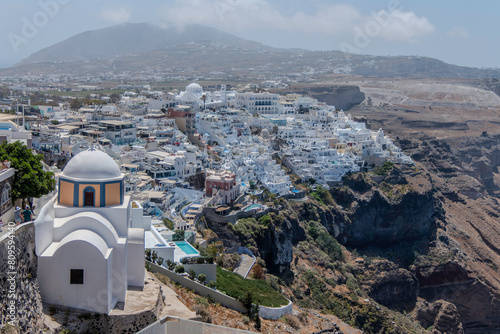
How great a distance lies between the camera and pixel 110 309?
488 inches

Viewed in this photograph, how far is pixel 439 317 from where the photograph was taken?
128 feet

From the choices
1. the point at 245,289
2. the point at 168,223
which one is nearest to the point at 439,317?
the point at 168,223

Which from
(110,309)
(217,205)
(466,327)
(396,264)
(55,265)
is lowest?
(466,327)

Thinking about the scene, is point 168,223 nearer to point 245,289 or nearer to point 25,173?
point 245,289

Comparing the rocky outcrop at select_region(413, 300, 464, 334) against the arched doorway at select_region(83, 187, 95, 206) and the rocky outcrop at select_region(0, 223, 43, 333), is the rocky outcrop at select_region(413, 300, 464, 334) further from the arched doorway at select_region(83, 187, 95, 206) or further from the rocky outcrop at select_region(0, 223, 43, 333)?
the rocky outcrop at select_region(0, 223, 43, 333)

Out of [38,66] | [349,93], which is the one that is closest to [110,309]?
[349,93]

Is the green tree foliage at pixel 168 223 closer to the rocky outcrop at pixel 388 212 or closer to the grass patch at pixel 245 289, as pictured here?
the grass patch at pixel 245 289

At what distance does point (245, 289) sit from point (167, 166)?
613 inches

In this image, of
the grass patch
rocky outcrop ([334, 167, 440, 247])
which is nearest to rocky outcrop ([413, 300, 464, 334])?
rocky outcrop ([334, 167, 440, 247])

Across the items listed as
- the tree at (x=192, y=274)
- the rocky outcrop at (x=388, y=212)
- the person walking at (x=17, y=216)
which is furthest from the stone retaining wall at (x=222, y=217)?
the person walking at (x=17, y=216)

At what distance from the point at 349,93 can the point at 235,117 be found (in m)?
61.7

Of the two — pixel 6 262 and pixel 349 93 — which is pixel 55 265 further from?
pixel 349 93

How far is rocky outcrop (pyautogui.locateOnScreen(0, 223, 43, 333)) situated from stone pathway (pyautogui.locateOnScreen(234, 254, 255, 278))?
14.6 meters

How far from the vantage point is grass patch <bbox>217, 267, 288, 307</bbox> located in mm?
19500
